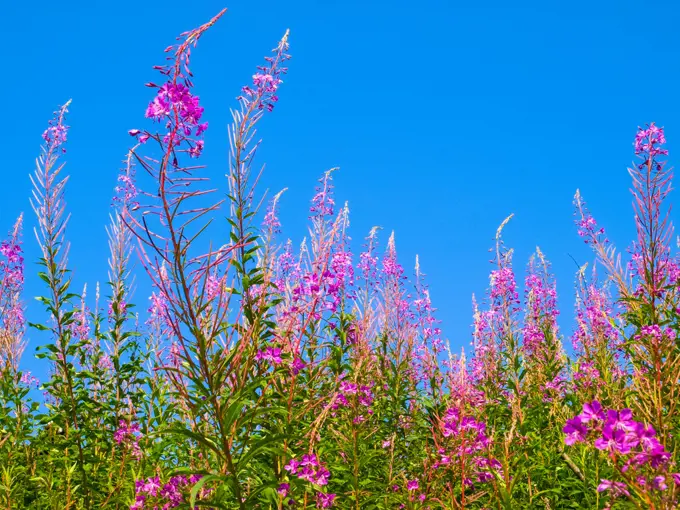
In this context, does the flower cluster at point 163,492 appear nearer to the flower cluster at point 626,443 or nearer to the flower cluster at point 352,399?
the flower cluster at point 352,399

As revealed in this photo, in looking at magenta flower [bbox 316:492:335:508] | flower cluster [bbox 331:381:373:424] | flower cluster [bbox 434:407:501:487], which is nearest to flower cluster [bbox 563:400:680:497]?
flower cluster [bbox 434:407:501:487]

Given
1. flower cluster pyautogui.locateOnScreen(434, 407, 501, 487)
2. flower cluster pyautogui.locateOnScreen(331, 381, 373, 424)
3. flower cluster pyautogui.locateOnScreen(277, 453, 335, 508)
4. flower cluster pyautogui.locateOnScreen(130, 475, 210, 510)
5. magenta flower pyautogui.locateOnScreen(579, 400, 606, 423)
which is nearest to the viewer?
magenta flower pyautogui.locateOnScreen(579, 400, 606, 423)

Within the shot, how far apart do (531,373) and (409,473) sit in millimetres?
3564

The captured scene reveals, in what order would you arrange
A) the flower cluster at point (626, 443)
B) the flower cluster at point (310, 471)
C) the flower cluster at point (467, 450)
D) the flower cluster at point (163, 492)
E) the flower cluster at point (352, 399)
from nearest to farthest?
1. the flower cluster at point (626, 443)
2. the flower cluster at point (310, 471)
3. the flower cluster at point (163, 492)
4. the flower cluster at point (467, 450)
5. the flower cluster at point (352, 399)

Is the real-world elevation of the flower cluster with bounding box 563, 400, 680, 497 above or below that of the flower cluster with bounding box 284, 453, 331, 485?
below

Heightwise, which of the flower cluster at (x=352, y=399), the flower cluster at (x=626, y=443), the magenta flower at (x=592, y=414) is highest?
the flower cluster at (x=352, y=399)

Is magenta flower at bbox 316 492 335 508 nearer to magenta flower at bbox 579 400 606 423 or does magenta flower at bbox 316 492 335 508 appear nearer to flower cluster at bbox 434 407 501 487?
flower cluster at bbox 434 407 501 487

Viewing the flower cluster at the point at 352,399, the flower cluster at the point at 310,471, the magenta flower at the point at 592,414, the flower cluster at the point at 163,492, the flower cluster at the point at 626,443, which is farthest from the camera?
the flower cluster at the point at 352,399

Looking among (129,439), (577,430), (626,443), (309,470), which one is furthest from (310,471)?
(129,439)

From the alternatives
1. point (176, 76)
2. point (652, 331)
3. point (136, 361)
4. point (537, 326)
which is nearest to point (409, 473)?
point (652, 331)

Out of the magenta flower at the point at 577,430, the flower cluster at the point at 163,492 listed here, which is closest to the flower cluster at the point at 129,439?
the flower cluster at the point at 163,492

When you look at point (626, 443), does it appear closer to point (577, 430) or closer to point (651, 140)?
point (577, 430)

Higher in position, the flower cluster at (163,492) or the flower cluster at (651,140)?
the flower cluster at (651,140)

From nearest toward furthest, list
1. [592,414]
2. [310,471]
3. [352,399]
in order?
1. [592,414]
2. [310,471]
3. [352,399]
